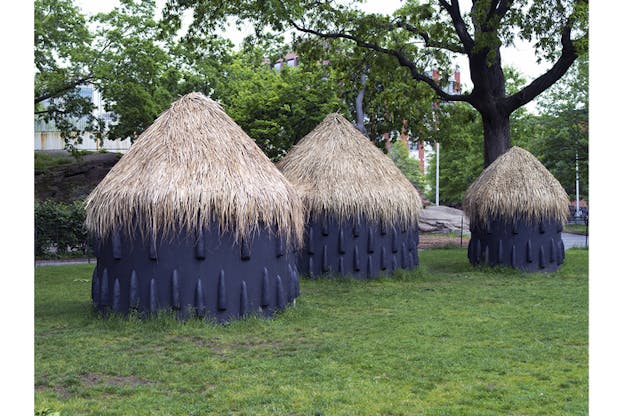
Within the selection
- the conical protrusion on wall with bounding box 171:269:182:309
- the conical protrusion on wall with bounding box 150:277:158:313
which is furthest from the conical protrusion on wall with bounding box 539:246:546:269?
the conical protrusion on wall with bounding box 150:277:158:313

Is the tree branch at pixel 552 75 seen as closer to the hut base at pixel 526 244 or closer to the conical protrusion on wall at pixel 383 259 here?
the hut base at pixel 526 244

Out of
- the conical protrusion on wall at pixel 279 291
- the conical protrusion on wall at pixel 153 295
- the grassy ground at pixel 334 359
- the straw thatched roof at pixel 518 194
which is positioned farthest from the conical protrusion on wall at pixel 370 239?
the conical protrusion on wall at pixel 153 295

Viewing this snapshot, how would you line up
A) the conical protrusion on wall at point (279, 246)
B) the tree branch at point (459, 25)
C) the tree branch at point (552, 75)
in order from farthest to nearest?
the tree branch at point (459, 25), the tree branch at point (552, 75), the conical protrusion on wall at point (279, 246)

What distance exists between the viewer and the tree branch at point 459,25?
19344mm

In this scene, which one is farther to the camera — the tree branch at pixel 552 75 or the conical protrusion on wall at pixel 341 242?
the tree branch at pixel 552 75

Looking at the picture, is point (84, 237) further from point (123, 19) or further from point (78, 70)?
point (123, 19)

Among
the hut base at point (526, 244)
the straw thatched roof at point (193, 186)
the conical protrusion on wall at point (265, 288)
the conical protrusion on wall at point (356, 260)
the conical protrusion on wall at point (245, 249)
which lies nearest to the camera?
the straw thatched roof at point (193, 186)

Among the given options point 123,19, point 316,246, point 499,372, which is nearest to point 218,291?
point 499,372

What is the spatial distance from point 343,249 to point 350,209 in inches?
33.1

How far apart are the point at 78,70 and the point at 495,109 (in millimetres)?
12303

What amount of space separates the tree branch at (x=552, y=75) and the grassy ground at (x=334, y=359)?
7941 millimetres

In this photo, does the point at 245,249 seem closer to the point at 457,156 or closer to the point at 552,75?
the point at 552,75

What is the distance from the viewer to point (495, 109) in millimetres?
19984

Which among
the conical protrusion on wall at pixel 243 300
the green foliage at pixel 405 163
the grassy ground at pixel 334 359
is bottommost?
the grassy ground at pixel 334 359
